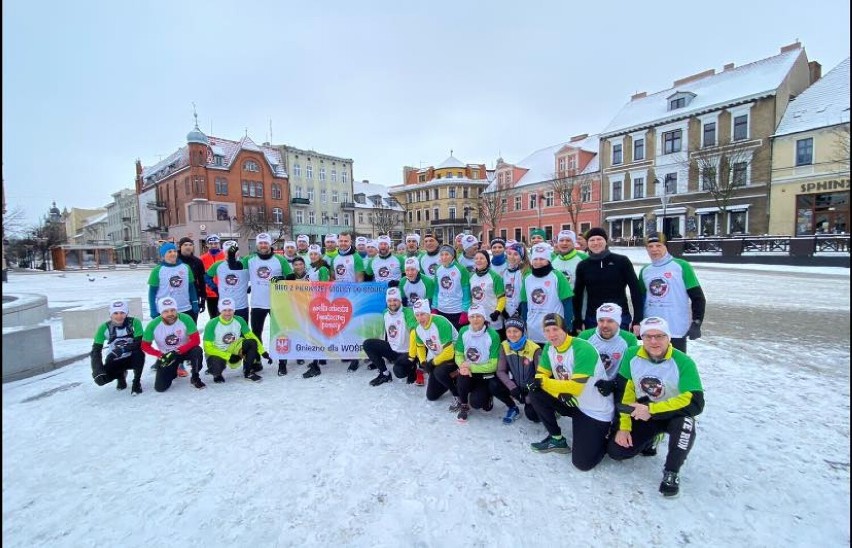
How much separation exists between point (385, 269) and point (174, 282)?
3198 millimetres

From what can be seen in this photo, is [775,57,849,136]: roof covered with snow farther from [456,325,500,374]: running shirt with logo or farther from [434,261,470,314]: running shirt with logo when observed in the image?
[456,325,500,374]: running shirt with logo

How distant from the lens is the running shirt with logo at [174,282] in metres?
6.03

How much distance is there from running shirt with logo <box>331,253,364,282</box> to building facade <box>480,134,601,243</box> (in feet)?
102

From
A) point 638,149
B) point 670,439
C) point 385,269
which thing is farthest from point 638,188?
point 670,439

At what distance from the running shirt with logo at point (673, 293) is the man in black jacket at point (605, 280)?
182 millimetres

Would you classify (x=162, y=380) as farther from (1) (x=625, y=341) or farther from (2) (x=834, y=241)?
(2) (x=834, y=241)

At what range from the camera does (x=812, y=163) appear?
26484 mm

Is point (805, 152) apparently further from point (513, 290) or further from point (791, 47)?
point (513, 290)

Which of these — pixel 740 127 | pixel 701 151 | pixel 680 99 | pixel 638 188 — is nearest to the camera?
pixel 740 127

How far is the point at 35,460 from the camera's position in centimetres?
377

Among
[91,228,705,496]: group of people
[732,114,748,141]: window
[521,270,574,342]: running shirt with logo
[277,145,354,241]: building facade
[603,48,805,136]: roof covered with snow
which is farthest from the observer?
[277,145,354,241]: building facade

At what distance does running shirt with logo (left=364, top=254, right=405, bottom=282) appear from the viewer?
6973mm

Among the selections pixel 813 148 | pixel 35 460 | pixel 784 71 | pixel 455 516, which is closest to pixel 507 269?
pixel 455 516

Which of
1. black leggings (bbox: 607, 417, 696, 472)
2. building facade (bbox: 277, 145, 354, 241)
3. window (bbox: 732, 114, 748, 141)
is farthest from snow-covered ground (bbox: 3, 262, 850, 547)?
building facade (bbox: 277, 145, 354, 241)
